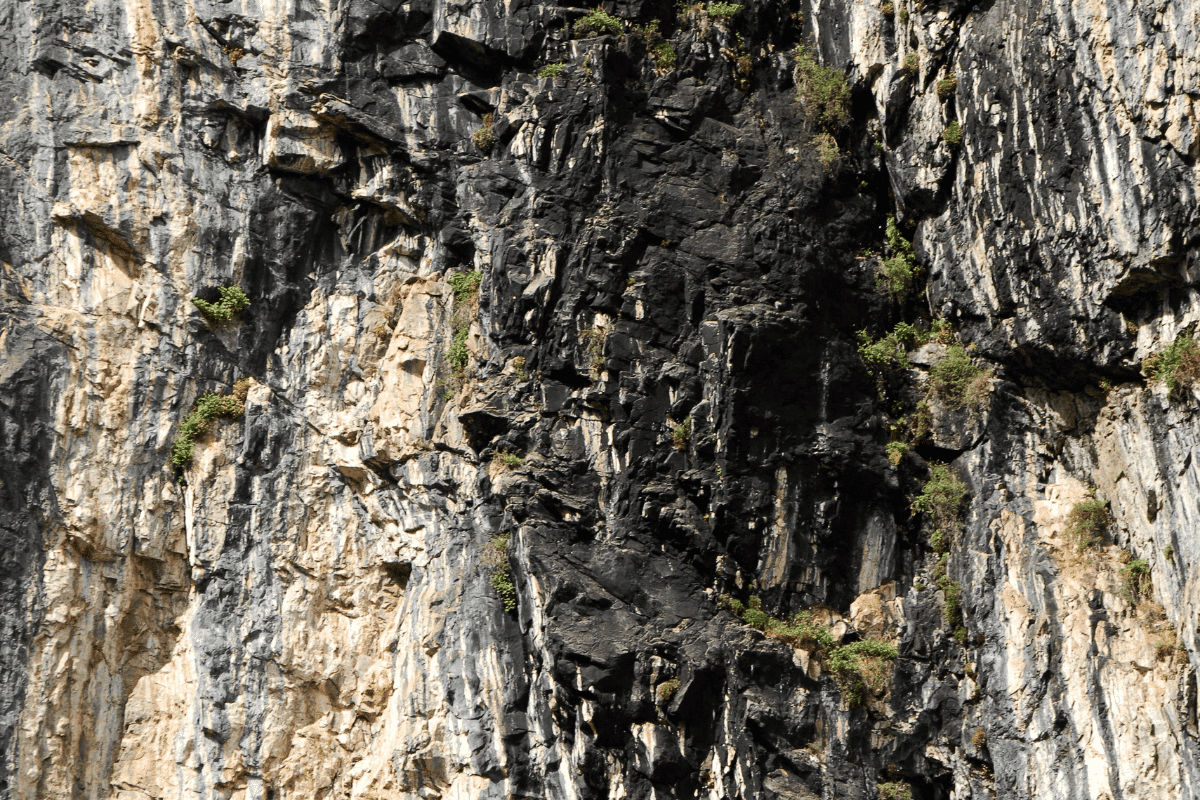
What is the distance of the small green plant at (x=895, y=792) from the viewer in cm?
952

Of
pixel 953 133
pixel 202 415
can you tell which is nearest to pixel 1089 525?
pixel 953 133

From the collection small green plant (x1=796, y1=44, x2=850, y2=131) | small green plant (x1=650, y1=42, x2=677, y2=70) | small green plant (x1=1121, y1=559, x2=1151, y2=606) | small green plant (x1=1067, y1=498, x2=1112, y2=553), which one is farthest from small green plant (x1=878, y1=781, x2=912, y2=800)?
small green plant (x1=650, y1=42, x2=677, y2=70)

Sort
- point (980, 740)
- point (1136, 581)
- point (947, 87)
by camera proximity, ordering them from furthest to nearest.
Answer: point (947, 87), point (980, 740), point (1136, 581)

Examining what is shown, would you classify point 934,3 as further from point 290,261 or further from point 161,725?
point 161,725

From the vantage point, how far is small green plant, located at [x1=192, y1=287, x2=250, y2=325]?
11.8 m

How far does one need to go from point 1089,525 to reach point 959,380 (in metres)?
2.07

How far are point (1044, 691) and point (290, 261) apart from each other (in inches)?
398

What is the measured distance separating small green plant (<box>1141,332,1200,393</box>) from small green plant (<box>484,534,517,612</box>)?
22.5 feet

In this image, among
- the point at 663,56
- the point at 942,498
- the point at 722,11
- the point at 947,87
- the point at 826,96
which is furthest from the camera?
the point at 722,11

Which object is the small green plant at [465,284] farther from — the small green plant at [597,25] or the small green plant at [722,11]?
the small green plant at [722,11]

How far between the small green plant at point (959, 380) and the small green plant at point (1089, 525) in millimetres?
1576

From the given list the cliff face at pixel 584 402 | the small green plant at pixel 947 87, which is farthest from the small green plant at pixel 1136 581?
the small green plant at pixel 947 87

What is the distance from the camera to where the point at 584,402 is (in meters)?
10.7

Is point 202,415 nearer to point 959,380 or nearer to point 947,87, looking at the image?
point 959,380
